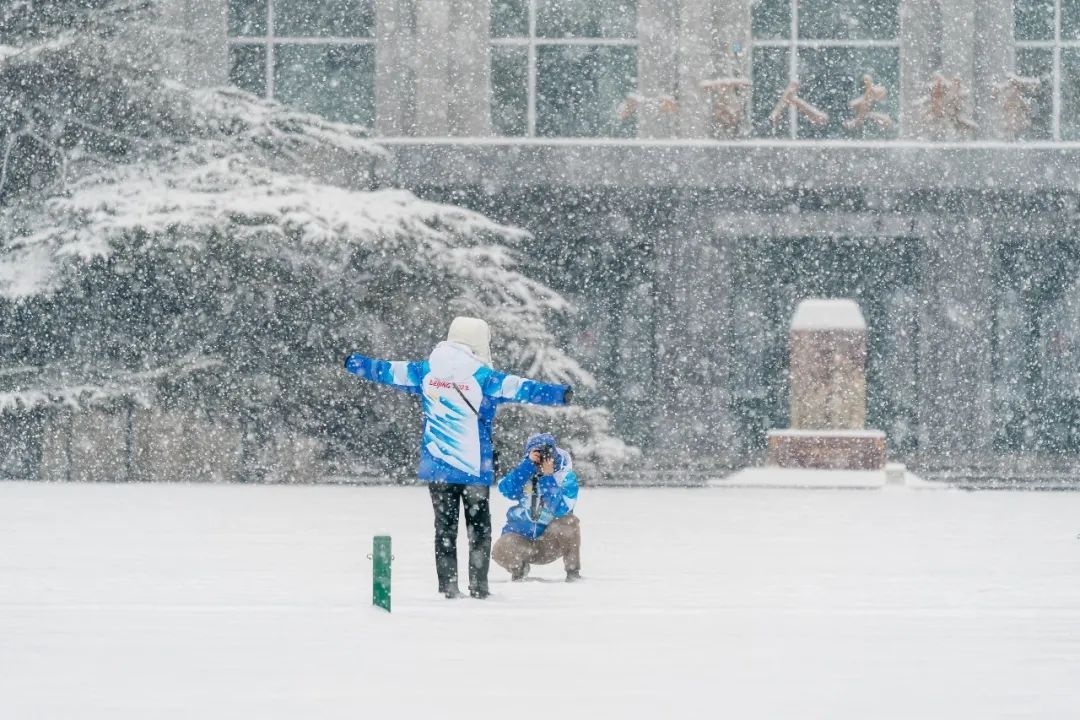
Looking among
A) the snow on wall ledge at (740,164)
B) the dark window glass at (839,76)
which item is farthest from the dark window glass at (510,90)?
the dark window glass at (839,76)

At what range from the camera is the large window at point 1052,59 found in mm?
31922

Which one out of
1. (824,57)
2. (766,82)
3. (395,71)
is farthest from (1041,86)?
(395,71)

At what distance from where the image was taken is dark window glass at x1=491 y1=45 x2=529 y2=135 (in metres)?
32.0

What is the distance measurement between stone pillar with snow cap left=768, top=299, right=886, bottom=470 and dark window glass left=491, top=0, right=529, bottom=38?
26.9 ft

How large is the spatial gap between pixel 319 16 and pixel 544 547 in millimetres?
20336

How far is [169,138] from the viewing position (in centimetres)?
2728

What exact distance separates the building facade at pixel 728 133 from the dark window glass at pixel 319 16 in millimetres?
31

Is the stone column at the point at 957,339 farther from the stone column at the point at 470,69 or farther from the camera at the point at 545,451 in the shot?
the camera at the point at 545,451

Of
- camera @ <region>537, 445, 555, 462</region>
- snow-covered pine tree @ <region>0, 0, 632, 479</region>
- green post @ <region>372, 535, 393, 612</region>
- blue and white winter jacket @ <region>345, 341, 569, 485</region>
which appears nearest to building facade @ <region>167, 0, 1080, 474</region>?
snow-covered pine tree @ <region>0, 0, 632, 479</region>

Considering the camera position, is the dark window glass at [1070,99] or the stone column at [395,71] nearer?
the stone column at [395,71]

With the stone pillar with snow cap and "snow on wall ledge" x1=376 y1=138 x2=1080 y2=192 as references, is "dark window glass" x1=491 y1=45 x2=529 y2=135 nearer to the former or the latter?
"snow on wall ledge" x1=376 y1=138 x2=1080 y2=192

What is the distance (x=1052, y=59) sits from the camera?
3206cm

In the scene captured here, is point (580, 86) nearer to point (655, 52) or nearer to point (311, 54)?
point (655, 52)

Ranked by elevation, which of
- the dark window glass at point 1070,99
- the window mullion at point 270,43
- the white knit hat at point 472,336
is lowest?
the white knit hat at point 472,336
